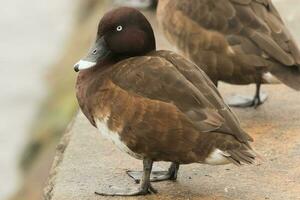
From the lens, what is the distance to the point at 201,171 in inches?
223

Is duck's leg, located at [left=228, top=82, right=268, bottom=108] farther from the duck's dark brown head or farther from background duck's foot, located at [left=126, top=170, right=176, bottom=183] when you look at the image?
the duck's dark brown head

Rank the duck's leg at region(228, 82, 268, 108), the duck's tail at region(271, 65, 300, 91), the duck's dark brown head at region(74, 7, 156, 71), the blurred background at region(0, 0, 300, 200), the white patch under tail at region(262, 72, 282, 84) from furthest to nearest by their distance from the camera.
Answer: the blurred background at region(0, 0, 300, 200) < the duck's leg at region(228, 82, 268, 108) < the white patch under tail at region(262, 72, 282, 84) < the duck's tail at region(271, 65, 300, 91) < the duck's dark brown head at region(74, 7, 156, 71)

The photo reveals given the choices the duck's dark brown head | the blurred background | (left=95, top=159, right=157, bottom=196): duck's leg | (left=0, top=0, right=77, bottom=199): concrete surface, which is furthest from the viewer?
(left=0, top=0, right=77, bottom=199): concrete surface

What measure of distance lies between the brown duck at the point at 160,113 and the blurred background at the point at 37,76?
3.46 m

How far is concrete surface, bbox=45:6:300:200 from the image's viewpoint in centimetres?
533

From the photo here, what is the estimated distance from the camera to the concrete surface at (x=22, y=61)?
38.4 ft

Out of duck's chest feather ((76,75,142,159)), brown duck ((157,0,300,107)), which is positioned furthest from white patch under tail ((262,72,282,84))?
duck's chest feather ((76,75,142,159))

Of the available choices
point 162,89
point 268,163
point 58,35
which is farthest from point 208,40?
point 58,35

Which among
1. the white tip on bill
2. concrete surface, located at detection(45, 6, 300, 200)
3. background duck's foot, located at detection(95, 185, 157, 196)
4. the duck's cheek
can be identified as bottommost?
concrete surface, located at detection(45, 6, 300, 200)

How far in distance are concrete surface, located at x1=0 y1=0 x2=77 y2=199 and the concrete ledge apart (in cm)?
430

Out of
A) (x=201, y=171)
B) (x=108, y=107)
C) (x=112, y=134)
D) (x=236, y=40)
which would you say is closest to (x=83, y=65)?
(x=108, y=107)

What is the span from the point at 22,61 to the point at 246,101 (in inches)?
354

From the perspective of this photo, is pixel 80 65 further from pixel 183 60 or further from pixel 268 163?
pixel 268 163

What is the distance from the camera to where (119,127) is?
16.4ft
